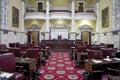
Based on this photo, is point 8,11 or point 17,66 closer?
point 17,66

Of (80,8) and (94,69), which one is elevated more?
(80,8)

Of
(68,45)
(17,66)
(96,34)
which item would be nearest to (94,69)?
(17,66)

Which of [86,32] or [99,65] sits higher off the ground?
[86,32]

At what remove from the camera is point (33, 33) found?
19750mm

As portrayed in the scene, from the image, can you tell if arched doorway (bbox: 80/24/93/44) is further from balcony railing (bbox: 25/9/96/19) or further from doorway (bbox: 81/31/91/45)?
balcony railing (bbox: 25/9/96/19)

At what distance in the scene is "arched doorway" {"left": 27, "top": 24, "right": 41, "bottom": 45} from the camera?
19.3 metres

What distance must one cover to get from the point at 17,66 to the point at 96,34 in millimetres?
15619

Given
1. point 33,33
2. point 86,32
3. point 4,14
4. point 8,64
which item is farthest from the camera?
point 33,33

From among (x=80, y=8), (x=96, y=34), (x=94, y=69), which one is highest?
(x=80, y=8)

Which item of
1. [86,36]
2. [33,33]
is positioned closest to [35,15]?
[33,33]

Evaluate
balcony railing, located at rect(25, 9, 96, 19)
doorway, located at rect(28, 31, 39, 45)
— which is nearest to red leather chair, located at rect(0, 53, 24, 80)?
balcony railing, located at rect(25, 9, 96, 19)

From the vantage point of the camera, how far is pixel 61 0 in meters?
21.1

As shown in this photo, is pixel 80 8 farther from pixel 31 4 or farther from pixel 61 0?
pixel 31 4

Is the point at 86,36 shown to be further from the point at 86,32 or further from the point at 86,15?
the point at 86,15
